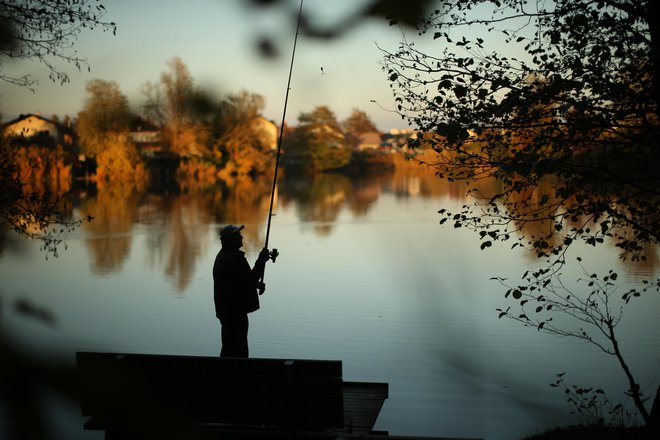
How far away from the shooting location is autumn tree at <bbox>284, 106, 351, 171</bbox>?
10631 cm

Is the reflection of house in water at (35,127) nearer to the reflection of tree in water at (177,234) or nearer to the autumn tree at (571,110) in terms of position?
the autumn tree at (571,110)

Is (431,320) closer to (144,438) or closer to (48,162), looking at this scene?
(48,162)

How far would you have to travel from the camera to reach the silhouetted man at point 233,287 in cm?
805

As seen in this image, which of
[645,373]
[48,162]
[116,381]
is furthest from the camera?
[645,373]

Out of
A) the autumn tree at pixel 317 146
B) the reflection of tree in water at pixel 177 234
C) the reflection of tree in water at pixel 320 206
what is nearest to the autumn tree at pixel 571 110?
the reflection of tree in water at pixel 177 234

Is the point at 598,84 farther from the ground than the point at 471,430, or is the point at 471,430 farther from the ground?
the point at 598,84

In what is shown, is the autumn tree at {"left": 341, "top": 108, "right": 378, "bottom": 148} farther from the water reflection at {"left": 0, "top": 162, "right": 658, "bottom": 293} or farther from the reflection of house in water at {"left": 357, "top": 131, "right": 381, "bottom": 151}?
the water reflection at {"left": 0, "top": 162, "right": 658, "bottom": 293}

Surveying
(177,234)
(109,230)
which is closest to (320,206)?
(177,234)

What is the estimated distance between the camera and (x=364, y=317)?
600 inches

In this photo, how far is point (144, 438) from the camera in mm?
874

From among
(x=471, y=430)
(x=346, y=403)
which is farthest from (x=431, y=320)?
(x=346, y=403)

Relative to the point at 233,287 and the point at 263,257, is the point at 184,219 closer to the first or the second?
the point at 263,257

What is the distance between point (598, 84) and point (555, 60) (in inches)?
22.0

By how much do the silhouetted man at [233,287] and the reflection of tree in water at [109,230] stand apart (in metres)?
14.7
